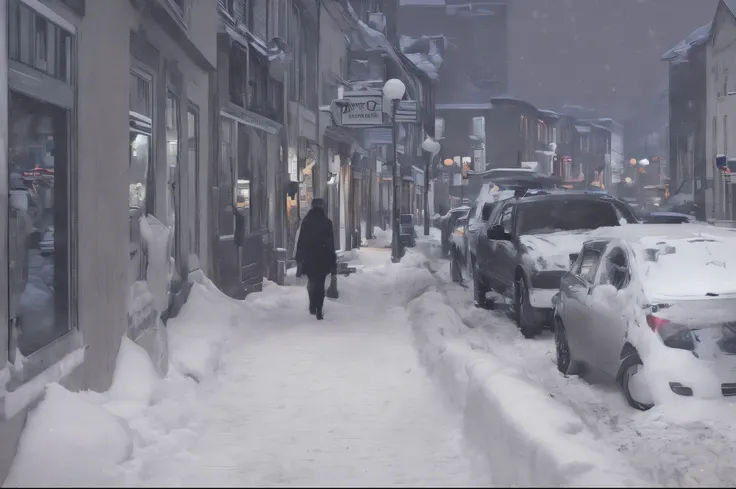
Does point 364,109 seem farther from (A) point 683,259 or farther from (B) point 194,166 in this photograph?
(A) point 683,259

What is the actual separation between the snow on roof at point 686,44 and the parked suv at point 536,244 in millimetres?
39890

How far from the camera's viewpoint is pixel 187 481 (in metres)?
5.95

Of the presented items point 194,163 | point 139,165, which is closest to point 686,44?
point 194,163

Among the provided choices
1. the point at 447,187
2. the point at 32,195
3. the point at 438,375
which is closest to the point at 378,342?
the point at 438,375

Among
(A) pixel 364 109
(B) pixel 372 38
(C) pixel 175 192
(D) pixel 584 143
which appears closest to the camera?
(C) pixel 175 192

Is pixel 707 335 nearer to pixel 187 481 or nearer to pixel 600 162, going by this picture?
pixel 187 481

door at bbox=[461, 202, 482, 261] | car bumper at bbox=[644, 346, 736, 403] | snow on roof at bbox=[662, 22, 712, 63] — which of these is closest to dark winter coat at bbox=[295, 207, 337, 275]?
door at bbox=[461, 202, 482, 261]

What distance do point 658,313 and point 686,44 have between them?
5153 cm

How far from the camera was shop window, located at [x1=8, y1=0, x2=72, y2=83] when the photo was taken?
609 centimetres

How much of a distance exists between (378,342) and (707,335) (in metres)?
5.30

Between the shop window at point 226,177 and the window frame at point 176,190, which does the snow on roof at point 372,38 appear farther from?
the window frame at point 176,190

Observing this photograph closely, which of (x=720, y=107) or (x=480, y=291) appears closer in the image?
(x=480, y=291)

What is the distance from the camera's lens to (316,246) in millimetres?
14711

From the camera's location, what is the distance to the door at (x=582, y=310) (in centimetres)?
888
